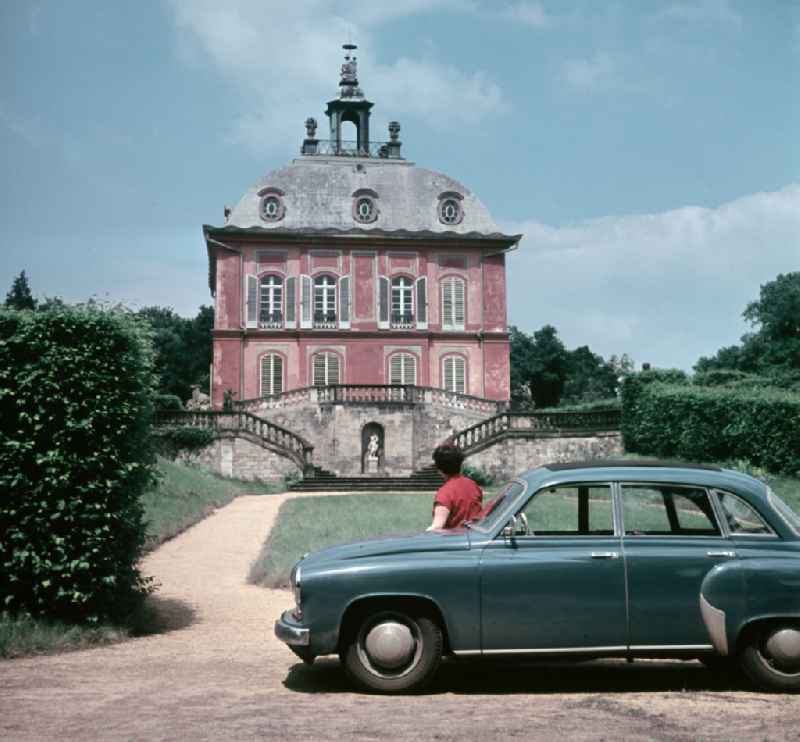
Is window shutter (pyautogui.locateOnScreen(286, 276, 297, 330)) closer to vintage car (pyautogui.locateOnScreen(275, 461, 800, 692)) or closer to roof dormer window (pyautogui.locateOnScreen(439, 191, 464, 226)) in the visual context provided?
roof dormer window (pyautogui.locateOnScreen(439, 191, 464, 226))

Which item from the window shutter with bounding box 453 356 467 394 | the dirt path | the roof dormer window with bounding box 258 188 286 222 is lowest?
the dirt path

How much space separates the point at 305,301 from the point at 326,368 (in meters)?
3.12

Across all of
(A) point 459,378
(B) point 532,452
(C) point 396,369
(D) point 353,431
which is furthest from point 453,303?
(B) point 532,452

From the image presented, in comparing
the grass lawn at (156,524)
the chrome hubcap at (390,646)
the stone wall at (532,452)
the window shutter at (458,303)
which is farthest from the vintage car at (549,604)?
the window shutter at (458,303)

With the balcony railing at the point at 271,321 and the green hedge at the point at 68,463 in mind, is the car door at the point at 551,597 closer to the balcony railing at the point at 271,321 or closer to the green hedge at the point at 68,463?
the green hedge at the point at 68,463

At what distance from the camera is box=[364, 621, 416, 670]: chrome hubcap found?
6109 millimetres

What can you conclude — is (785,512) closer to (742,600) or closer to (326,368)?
(742,600)

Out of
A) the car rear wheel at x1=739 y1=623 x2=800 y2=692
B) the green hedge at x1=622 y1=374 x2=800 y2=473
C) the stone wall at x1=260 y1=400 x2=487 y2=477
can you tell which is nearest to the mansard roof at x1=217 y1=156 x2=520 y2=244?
the stone wall at x1=260 y1=400 x2=487 y2=477

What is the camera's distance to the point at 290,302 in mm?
40438

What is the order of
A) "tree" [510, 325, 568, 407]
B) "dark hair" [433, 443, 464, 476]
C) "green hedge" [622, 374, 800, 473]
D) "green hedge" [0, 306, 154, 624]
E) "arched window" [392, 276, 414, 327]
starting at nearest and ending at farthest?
"dark hair" [433, 443, 464, 476] → "green hedge" [0, 306, 154, 624] → "green hedge" [622, 374, 800, 473] → "arched window" [392, 276, 414, 327] → "tree" [510, 325, 568, 407]

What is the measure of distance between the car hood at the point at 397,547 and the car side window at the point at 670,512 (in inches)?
46.2

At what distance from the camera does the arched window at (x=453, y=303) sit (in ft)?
135

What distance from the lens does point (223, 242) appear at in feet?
132

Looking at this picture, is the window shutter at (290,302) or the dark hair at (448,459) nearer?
the dark hair at (448,459)
